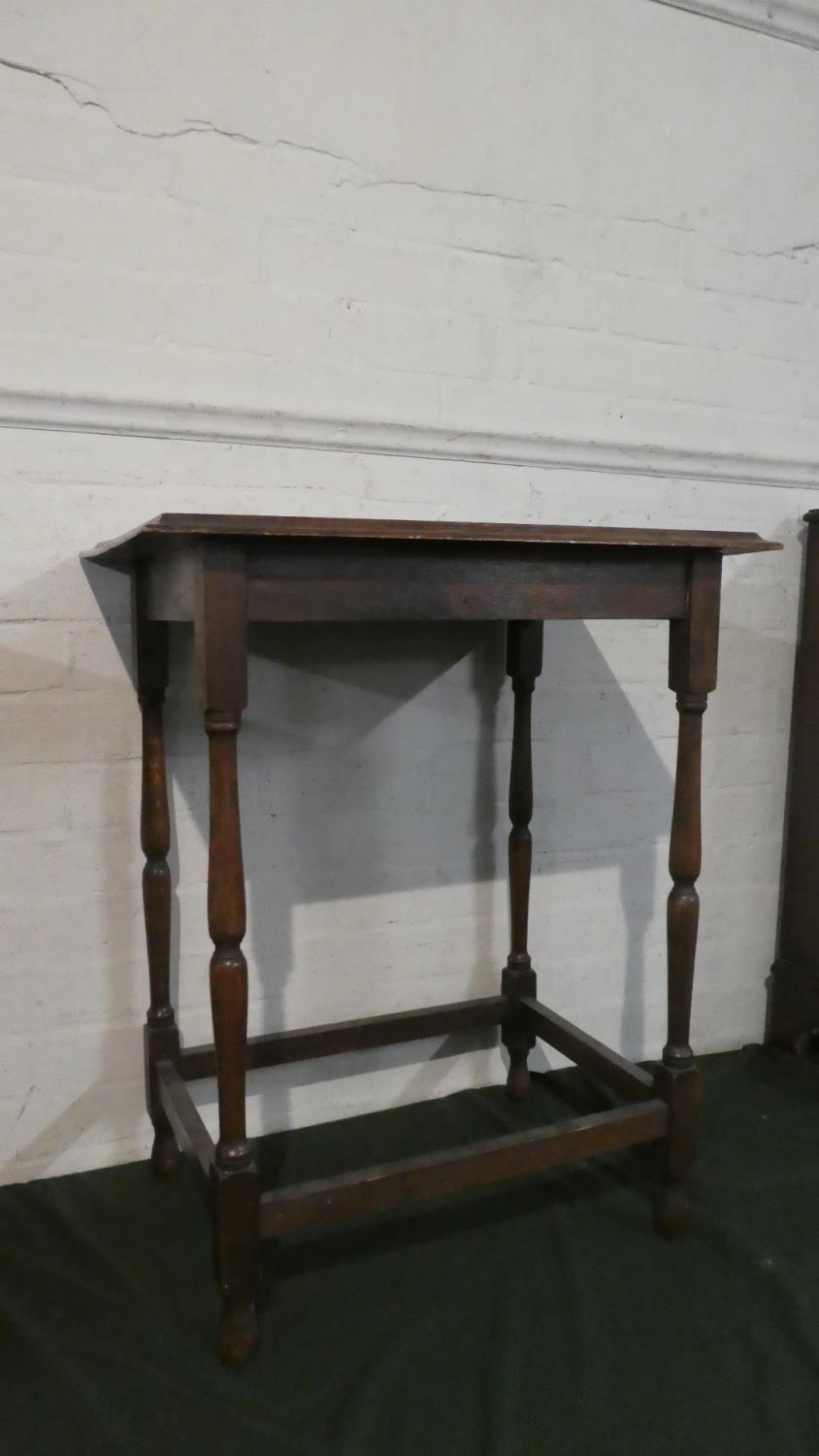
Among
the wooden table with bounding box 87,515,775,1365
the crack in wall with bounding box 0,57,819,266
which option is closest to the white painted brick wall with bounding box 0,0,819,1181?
the crack in wall with bounding box 0,57,819,266

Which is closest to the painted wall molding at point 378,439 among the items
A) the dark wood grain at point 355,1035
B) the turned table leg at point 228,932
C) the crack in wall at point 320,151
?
the crack in wall at point 320,151

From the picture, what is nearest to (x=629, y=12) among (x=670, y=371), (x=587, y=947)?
(x=670, y=371)

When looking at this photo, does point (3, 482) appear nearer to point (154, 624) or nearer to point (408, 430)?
point (154, 624)

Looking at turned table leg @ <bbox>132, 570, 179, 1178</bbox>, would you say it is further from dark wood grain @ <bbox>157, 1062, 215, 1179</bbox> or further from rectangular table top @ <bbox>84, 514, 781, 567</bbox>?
rectangular table top @ <bbox>84, 514, 781, 567</bbox>

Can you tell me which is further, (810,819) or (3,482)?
(810,819)

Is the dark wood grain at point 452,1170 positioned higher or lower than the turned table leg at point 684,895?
lower

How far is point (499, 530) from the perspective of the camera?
1233mm

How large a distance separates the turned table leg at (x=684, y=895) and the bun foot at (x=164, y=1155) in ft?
2.63

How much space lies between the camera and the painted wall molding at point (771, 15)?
1.96m

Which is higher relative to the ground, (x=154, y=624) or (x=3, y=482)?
(x=3, y=482)

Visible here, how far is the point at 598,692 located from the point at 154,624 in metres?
0.90

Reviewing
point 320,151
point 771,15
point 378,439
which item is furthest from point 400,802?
point 771,15

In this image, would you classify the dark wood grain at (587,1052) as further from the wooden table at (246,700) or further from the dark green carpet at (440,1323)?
the dark green carpet at (440,1323)

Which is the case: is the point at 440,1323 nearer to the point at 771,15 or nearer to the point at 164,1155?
the point at 164,1155
